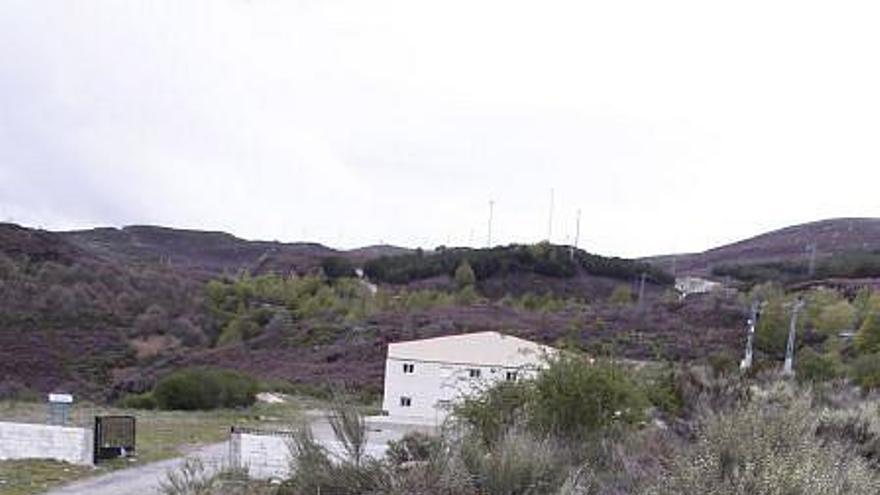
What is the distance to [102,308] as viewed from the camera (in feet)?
235

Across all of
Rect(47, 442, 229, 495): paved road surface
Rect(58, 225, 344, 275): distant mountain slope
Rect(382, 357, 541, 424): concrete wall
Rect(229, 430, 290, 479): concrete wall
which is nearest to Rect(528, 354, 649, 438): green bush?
Rect(47, 442, 229, 495): paved road surface

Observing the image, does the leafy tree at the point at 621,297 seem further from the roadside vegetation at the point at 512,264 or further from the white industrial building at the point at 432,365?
the white industrial building at the point at 432,365

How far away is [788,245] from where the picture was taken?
13150 centimetres

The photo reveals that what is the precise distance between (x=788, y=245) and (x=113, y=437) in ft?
384

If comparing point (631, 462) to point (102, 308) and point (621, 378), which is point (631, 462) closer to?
point (621, 378)

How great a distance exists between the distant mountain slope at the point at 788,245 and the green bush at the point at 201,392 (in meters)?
81.7

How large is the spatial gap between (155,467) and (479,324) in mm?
41453

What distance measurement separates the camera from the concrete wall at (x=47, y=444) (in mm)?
21922

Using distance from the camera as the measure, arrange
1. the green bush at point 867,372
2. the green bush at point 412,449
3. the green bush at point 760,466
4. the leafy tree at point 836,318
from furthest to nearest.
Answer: the leafy tree at point 836,318 < the green bush at point 867,372 < the green bush at point 412,449 < the green bush at point 760,466

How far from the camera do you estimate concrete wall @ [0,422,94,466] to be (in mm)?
21922

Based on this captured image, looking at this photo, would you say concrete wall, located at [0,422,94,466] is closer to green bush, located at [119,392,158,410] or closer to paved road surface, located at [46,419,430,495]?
paved road surface, located at [46,419,430,495]

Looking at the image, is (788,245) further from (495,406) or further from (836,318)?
(495,406)

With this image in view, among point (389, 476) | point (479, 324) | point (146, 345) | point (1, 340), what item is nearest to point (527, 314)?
point (479, 324)

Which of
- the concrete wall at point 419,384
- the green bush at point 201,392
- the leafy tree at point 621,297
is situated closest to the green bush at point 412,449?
the green bush at point 201,392
